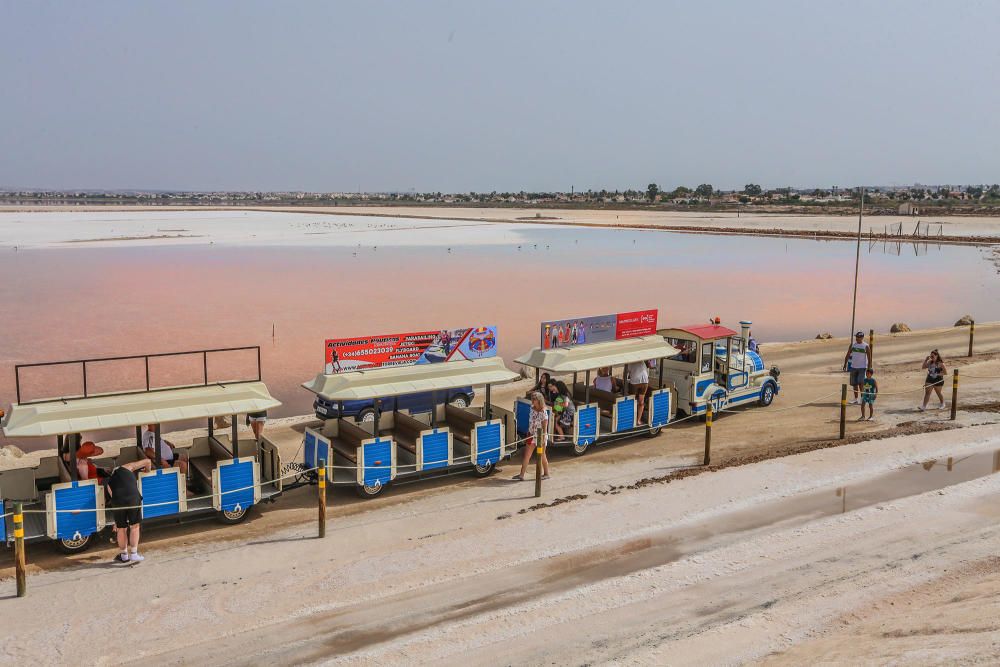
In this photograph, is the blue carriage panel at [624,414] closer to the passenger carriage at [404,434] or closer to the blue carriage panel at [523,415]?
the blue carriage panel at [523,415]

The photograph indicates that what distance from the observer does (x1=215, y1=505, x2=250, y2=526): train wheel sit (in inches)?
502

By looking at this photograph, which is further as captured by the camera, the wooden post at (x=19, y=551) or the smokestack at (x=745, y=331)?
the smokestack at (x=745, y=331)

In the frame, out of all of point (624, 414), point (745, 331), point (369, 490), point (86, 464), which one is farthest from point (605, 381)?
point (86, 464)

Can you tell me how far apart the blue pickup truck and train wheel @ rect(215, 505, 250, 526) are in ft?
12.7

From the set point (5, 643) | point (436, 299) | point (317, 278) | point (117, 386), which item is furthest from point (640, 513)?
point (317, 278)

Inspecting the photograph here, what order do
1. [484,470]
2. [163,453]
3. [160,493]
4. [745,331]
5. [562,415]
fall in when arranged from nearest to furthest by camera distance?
[160,493]
[163,453]
[484,470]
[562,415]
[745,331]

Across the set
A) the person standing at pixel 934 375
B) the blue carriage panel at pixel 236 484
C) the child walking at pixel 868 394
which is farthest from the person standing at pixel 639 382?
the blue carriage panel at pixel 236 484

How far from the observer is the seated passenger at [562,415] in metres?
16.2

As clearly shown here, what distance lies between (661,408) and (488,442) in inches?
173

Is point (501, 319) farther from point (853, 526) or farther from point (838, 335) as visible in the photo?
point (853, 526)

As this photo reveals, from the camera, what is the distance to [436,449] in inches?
576

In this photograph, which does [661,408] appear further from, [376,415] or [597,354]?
[376,415]

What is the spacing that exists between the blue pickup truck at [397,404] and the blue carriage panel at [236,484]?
372 cm

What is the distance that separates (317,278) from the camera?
52469 millimetres
